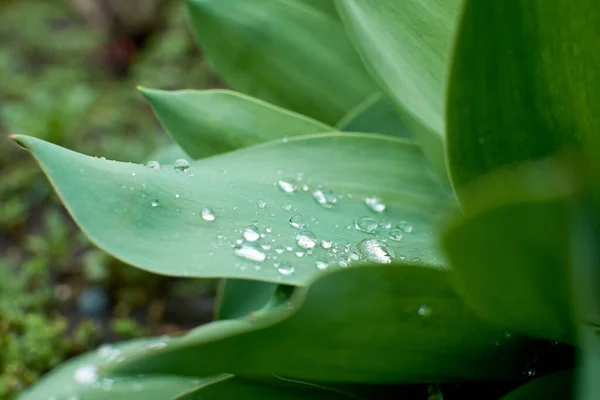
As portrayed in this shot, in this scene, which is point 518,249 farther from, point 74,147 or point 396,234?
point 74,147

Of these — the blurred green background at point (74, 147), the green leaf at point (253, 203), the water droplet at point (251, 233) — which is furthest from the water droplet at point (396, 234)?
the blurred green background at point (74, 147)

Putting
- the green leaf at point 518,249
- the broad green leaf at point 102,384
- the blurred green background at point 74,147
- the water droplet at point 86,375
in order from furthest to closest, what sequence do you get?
the blurred green background at point 74,147, the water droplet at point 86,375, the broad green leaf at point 102,384, the green leaf at point 518,249

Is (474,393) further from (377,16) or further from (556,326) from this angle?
(377,16)

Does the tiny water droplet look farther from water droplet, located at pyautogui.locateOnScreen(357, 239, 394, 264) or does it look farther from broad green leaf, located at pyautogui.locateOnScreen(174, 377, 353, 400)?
broad green leaf, located at pyautogui.locateOnScreen(174, 377, 353, 400)

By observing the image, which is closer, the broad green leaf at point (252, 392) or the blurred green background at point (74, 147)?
the broad green leaf at point (252, 392)

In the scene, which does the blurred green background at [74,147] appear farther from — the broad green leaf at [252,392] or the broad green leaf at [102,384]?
the broad green leaf at [252,392]

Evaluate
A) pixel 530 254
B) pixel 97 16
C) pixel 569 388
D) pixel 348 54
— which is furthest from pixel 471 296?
pixel 97 16
